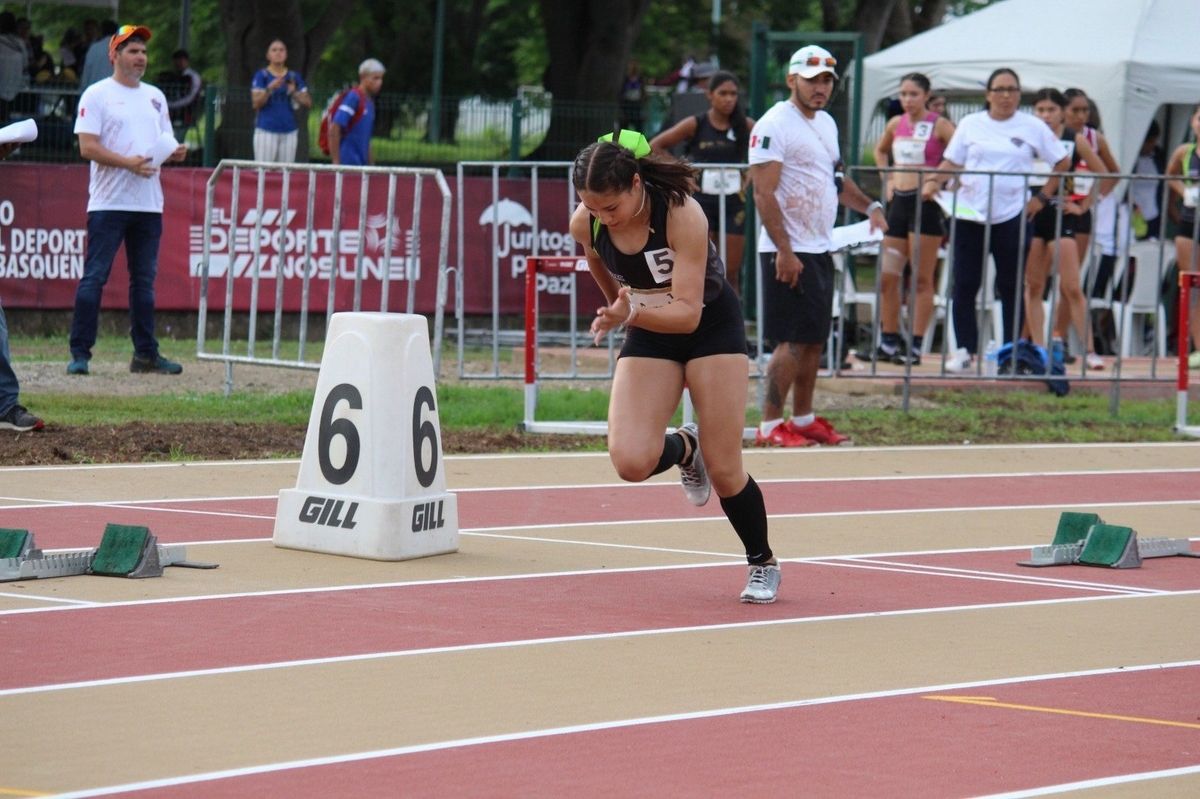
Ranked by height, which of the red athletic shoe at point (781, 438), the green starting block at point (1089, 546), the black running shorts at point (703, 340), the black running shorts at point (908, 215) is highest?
the black running shorts at point (908, 215)

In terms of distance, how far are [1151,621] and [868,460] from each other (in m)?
4.52

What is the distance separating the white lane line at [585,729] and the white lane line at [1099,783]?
0.6 inches

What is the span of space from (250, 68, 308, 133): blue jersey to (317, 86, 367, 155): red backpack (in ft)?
1.38

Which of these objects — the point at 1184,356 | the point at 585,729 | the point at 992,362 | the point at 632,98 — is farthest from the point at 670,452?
the point at 632,98

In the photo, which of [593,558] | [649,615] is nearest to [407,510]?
[593,558]

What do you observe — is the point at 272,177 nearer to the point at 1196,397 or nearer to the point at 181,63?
the point at 181,63

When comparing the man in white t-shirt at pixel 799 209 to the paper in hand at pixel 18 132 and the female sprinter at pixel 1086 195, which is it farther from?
the paper in hand at pixel 18 132

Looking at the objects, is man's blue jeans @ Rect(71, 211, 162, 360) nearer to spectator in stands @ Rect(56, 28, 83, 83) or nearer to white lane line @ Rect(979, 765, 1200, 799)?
spectator in stands @ Rect(56, 28, 83, 83)

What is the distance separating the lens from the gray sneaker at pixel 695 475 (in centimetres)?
784

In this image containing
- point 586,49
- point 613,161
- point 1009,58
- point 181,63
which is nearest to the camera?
point 613,161

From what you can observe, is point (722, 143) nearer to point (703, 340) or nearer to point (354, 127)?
point (354, 127)

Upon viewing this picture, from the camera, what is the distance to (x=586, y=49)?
28.0 metres

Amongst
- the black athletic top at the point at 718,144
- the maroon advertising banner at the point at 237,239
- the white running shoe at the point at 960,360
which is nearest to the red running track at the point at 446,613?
the white running shoe at the point at 960,360

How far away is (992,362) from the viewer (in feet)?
48.8
